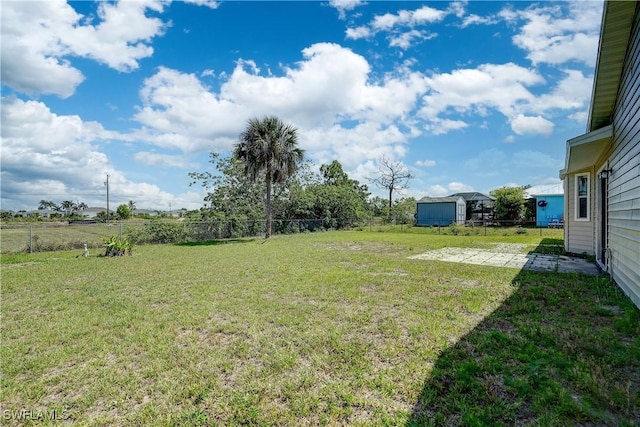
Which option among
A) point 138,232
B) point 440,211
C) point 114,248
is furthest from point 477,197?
point 114,248

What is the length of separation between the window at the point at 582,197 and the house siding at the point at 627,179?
11.4ft

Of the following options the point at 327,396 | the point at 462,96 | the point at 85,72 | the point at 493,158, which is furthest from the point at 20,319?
the point at 493,158

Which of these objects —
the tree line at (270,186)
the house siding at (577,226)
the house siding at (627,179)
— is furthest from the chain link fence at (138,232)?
the house siding at (627,179)

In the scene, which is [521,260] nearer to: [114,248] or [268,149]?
[268,149]

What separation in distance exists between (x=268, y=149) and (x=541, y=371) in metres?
13.7

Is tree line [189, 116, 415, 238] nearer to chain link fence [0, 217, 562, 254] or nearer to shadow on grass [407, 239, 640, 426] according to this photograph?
chain link fence [0, 217, 562, 254]

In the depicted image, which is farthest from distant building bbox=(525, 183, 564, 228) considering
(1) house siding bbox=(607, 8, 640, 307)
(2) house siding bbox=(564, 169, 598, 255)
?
(1) house siding bbox=(607, 8, 640, 307)

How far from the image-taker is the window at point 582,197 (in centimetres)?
803

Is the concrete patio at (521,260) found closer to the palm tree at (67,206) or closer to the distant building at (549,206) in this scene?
the distant building at (549,206)

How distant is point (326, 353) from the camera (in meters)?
2.82

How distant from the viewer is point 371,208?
29750 millimetres

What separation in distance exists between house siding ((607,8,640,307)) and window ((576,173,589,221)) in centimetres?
348

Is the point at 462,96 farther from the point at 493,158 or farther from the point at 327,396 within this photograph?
the point at 493,158

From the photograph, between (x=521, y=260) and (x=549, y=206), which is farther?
(x=549, y=206)
